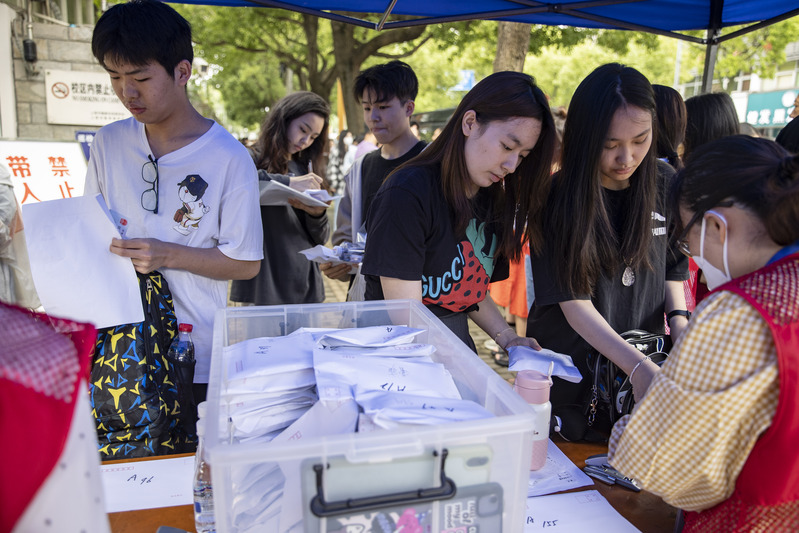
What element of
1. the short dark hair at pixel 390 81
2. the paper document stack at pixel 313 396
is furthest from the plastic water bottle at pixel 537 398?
the short dark hair at pixel 390 81

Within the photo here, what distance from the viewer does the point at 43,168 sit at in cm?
376

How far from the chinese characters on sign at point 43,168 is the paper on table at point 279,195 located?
1.98 m

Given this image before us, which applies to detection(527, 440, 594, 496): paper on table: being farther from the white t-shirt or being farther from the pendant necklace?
the white t-shirt

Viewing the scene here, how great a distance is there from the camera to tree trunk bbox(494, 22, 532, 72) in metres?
5.23

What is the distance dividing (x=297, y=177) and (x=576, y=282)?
5.59ft

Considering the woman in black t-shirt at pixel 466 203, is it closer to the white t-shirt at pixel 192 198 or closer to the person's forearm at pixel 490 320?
the person's forearm at pixel 490 320

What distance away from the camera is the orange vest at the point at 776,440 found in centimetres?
71

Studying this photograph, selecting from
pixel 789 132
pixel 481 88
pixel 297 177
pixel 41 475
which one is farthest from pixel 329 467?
pixel 297 177

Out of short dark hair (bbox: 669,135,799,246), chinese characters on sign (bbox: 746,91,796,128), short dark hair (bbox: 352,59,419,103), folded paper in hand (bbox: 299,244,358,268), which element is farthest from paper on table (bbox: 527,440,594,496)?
chinese characters on sign (bbox: 746,91,796,128)

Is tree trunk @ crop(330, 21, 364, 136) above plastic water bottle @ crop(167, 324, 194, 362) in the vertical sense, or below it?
above

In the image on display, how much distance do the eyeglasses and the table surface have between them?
0.66 meters

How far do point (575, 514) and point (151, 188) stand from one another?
131cm

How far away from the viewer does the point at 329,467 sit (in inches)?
28.1

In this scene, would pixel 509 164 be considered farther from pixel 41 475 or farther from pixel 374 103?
pixel 374 103
